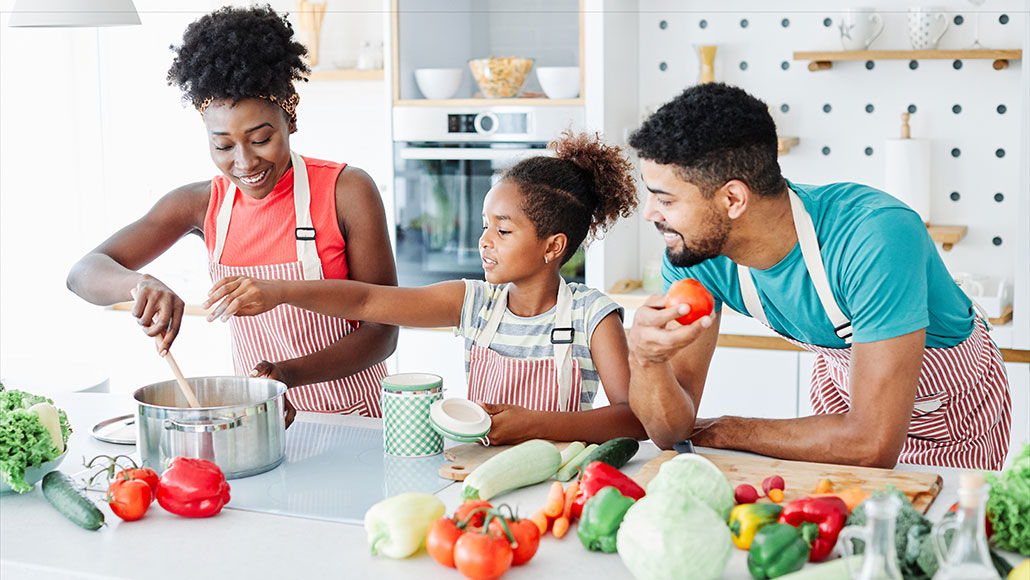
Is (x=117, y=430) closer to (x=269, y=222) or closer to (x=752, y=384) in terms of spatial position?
(x=269, y=222)

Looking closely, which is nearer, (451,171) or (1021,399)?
(1021,399)

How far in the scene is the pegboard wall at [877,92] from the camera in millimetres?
3486

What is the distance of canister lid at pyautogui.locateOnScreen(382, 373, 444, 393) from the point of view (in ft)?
5.68

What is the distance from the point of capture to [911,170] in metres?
3.43

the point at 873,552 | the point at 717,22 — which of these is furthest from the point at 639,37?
the point at 873,552

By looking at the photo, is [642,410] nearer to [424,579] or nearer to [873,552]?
[424,579]

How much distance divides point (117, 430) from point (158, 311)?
0.87 ft

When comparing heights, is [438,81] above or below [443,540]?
above

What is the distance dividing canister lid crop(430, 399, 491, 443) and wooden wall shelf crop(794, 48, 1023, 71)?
2.20 m

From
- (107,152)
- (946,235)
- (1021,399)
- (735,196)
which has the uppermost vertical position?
(107,152)

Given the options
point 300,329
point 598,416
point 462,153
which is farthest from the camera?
point 462,153

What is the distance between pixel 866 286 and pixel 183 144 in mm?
3336

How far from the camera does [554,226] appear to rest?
2.13 metres

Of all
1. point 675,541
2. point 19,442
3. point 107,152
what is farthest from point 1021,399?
point 107,152
